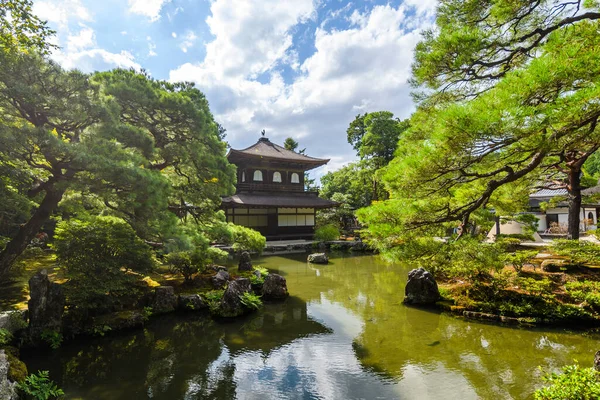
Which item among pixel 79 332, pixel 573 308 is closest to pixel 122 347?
pixel 79 332

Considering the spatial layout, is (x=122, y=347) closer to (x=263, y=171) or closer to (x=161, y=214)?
(x=161, y=214)

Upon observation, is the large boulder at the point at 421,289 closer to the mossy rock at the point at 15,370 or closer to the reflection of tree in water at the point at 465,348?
the reflection of tree in water at the point at 465,348

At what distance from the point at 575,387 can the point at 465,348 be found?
2.50m

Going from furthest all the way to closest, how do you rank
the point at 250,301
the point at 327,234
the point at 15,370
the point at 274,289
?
1. the point at 327,234
2. the point at 274,289
3. the point at 250,301
4. the point at 15,370

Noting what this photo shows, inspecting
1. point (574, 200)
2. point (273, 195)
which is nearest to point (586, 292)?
point (574, 200)

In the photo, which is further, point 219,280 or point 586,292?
point 219,280

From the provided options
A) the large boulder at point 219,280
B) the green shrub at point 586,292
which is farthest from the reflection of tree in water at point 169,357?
the green shrub at point 586,292

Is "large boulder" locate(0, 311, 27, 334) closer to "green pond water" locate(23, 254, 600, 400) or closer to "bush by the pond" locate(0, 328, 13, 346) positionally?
→ "bush by the pond" locate(0, 328, 13, 346)

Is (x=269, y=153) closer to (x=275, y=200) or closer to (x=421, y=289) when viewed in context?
(x=275, y=200)

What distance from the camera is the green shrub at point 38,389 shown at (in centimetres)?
358

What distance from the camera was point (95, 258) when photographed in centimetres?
590

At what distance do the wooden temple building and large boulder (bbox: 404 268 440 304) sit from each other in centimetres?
1107

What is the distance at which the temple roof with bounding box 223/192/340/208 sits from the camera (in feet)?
55.7

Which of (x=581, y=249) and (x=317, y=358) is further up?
(x=581, y=249)
